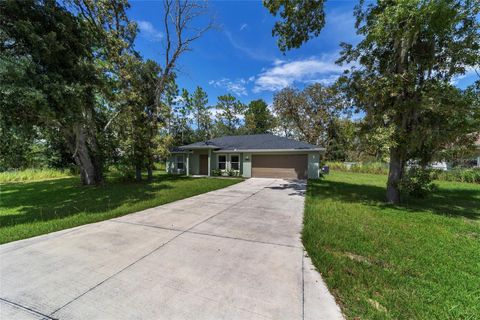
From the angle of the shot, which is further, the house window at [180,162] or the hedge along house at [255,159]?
the house window at [180,162]

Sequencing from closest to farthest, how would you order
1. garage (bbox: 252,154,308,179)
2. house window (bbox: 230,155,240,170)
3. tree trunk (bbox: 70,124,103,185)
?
tree trunk (bbox: 70,124,103,185), garage (bbox: 252,154,308,179), house window (bbox: 230,155,240,170)

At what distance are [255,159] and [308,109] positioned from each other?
1649 cm

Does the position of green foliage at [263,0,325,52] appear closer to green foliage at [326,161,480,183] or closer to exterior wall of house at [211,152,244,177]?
green foliage at [326,161,480,183]

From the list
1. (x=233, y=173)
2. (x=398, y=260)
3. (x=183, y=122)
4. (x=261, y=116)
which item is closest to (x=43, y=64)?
(x=398, y=260)

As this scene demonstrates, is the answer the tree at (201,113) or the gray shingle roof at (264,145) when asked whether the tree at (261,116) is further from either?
the gray shingle roof at (264,145)

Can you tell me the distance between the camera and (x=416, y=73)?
20.9 ft

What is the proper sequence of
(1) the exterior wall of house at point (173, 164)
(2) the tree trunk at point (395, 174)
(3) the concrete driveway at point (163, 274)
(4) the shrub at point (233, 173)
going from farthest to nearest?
(1) the exterior wall of house at point (173, 164)
(4) the shrub at point (233, 173)
(2) the tree trunk at point (395, 174)
(3) the concrete driveway at point (163, 274)

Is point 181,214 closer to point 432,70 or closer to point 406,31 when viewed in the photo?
point 406,31

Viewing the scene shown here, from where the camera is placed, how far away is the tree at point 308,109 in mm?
27453

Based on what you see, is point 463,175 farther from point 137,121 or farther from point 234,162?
point 137,121

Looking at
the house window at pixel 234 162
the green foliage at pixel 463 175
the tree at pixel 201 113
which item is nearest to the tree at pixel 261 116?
the tree at pixel 201 113

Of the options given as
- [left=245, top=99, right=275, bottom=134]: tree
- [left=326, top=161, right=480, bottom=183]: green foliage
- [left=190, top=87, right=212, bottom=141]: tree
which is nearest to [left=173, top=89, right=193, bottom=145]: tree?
[left=190, top=87, right=212, bottom=141]: tree

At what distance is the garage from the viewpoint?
48.2 ft

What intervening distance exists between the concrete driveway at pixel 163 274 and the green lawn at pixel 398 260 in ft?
1.25
